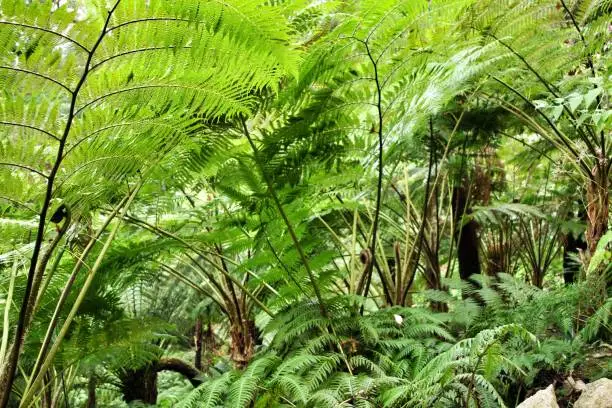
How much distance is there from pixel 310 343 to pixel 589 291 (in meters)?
0.86

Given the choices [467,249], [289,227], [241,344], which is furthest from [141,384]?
[289,227]

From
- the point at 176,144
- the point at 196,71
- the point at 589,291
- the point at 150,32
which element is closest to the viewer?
the point at 150,32

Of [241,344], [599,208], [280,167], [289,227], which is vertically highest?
[280,167]

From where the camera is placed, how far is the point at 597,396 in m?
1.26

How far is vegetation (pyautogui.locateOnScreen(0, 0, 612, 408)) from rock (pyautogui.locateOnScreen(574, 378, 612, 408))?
13 cm

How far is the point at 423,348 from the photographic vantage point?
59.6 inches

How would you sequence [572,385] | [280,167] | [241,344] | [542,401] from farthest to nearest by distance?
[241,344]
[280,167]
[572,385]
[542,401]

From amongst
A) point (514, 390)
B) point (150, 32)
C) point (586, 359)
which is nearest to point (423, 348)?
point (514, 390)

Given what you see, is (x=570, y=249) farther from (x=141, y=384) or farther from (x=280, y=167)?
(x=141, y=384)

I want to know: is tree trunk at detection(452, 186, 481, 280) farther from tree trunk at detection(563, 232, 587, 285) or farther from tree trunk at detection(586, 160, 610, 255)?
tree trunk at detection(586, 160, 610, 255)

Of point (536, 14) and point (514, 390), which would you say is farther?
point (536, 14)

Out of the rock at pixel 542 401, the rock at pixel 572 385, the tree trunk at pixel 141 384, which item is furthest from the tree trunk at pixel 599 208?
the tree trunk at pixel 141 384

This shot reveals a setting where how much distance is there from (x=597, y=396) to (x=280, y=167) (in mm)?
1044

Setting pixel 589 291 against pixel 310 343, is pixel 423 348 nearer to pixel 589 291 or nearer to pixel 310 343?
pixel 310 343
